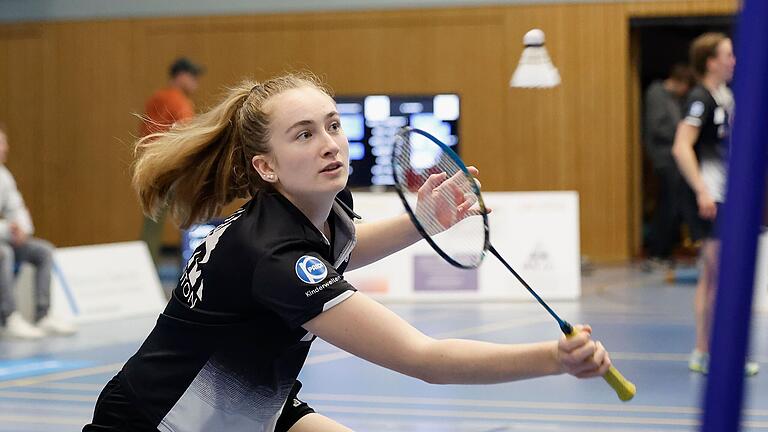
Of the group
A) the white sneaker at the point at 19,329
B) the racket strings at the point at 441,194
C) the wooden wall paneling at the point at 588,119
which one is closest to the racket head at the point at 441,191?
the racket strings at the point at 441,194

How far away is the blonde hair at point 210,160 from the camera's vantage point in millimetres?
2832

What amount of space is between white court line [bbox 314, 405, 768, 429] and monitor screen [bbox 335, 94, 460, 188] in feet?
21.3

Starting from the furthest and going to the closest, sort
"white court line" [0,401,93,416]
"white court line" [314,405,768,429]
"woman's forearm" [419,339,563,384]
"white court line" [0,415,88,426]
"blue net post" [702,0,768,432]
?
"white court line" [0,401,93,416], "white court line" [0,415,88,426], "white court line" [314,405,768,429], "woman's forearm" [419,339,563,384], "blue net post" [702,0,768,432]

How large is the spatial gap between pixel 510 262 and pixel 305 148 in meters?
7.52

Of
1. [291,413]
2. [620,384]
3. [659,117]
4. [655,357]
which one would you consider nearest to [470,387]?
[655,357]

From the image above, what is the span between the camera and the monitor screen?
470 inches

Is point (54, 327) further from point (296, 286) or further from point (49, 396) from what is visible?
point (296, 286)

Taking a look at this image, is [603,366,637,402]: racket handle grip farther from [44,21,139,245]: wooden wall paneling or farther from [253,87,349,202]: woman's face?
[44,21,139,245]: wooden wall paneling

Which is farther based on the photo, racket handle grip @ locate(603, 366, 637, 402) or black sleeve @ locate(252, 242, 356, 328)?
black sleeve @ locate(252, 242, 356, 328)

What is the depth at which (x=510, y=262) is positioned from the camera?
10125mm

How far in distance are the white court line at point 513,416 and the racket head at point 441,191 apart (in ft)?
8.18

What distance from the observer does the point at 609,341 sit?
24.8ft

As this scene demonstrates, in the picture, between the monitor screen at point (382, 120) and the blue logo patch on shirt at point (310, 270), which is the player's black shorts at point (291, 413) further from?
the monitor screen at point (382, 120)

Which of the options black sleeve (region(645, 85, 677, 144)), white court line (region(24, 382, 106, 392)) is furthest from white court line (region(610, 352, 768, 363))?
black sleeve (region(645, 85, 677, 144))
